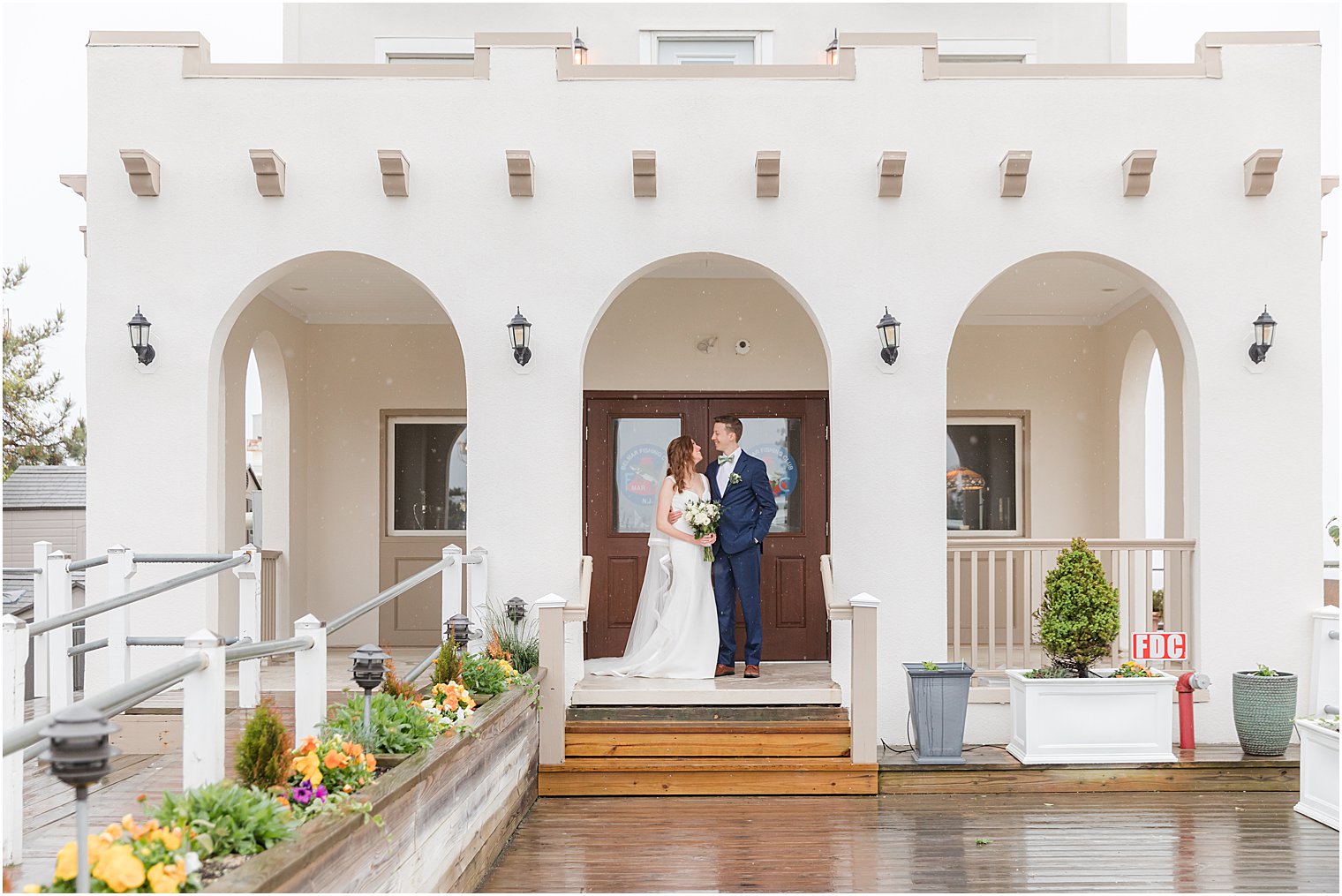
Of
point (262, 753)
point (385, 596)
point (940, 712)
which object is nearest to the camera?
point (262, 753)

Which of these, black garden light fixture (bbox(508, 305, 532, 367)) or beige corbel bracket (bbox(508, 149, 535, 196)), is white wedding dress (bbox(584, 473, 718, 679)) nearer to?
black garden light fixture (bbox(508, 305, 532, 367))

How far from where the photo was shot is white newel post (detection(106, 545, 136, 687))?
6656mm

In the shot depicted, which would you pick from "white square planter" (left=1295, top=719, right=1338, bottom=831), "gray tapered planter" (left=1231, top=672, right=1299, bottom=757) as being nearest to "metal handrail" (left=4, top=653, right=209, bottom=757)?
"white square planter" (left=1295, top=719, right=1338, bottom=831)

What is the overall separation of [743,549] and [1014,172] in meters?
3.16

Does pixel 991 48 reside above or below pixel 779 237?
above

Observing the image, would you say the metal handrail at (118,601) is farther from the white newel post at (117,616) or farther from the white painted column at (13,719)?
the white newel post at (117,616)

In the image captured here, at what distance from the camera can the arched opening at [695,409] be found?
376 inches

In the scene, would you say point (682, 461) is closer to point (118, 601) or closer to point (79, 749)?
point (118, 601)

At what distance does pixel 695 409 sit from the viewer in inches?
381

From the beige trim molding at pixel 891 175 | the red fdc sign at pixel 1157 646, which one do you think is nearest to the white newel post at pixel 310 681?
the beige trim molding at pixel 891 175

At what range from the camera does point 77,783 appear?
249cm

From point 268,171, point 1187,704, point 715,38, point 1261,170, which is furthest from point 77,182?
point 1187,704

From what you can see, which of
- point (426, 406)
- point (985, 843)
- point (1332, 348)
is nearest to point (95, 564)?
point (426, 406)

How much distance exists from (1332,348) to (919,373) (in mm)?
3647
